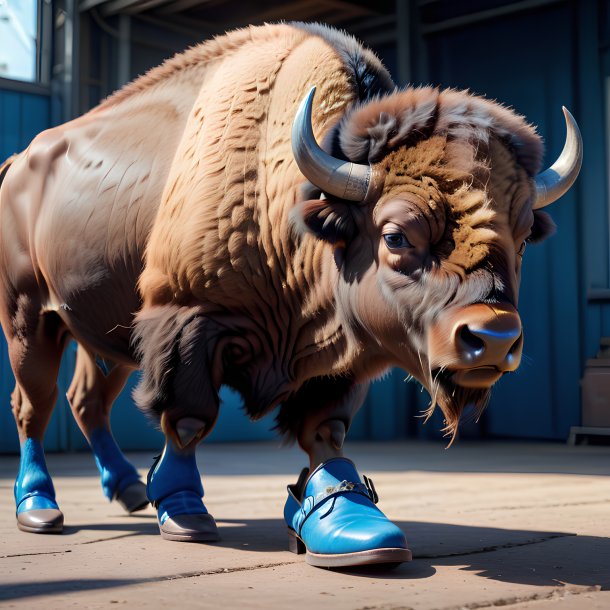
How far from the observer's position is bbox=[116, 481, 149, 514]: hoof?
4070mm

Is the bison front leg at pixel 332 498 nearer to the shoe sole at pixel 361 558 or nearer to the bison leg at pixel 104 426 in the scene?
the shoe sole at pixel 361 558

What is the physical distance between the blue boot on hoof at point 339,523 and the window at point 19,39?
6723mm

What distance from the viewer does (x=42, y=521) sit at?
352cm

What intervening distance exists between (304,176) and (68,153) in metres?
1.49

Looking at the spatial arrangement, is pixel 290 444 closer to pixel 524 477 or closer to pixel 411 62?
pixel 524 477

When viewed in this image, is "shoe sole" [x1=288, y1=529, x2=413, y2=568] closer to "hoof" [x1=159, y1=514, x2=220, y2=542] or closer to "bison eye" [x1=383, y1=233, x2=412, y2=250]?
"hoof" [x1=159, y1=514, x2=220, y2=542]

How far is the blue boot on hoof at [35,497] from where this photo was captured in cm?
352

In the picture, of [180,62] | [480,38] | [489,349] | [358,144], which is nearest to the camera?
[489,349]

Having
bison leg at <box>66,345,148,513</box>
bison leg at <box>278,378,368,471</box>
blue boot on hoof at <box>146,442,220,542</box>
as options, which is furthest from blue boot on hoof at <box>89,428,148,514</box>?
bison leg at <box>278,378,368,471</box>

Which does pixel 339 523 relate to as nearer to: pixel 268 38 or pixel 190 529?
pixel 190 529

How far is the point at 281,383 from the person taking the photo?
3.18 metres

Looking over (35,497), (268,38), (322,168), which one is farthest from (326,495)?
(268,38)

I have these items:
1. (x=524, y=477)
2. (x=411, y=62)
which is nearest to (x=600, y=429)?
(x=524, y=477)

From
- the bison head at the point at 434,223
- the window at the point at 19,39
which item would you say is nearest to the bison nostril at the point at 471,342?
the bison head at the point at 434,223
